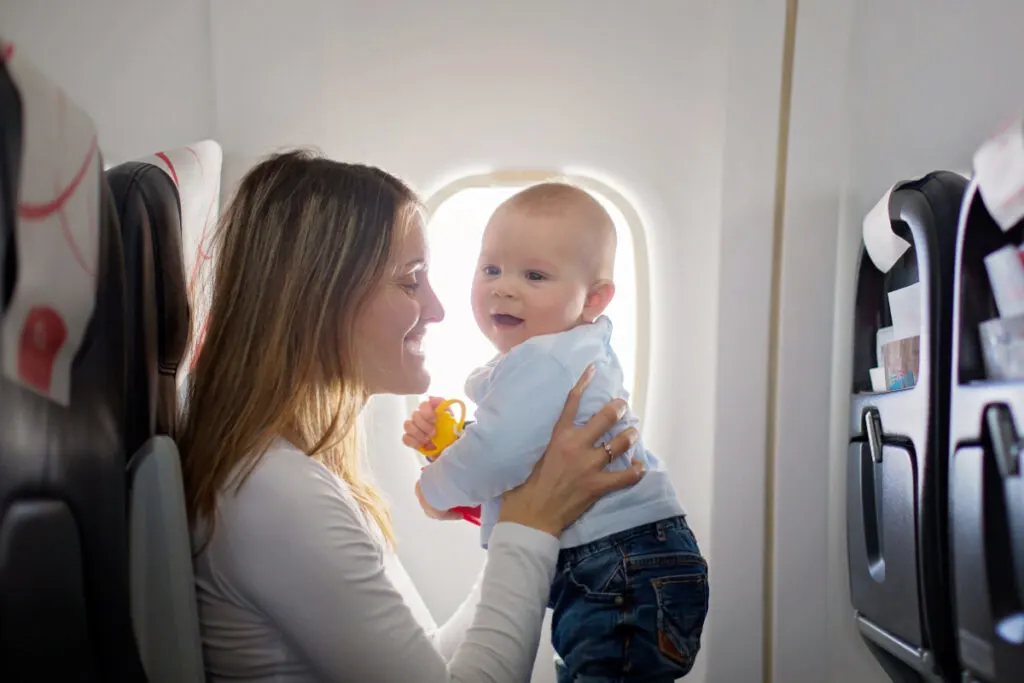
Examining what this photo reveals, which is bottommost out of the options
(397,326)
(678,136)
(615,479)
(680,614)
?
(680,614)

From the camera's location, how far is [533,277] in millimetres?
1332

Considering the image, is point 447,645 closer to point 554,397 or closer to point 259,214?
point 554,397

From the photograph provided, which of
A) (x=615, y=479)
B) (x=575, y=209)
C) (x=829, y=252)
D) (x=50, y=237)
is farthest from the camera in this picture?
(x=829, y=252)

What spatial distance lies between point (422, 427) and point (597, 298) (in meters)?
0.37

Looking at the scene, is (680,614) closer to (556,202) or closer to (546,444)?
(546,444)

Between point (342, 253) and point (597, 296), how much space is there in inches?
18.3

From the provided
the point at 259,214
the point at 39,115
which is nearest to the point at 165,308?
the point at 259,214

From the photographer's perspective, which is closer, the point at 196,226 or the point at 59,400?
the point at 59,400

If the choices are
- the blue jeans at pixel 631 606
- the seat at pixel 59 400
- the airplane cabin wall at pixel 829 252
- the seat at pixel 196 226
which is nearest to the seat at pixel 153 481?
the seat at pixel 59 400

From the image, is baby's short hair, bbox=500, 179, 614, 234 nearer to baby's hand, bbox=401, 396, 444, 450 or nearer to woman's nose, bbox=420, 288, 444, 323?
woman's nose, bbox=420, 288, 444, 323

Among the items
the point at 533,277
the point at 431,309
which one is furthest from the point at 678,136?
the point at 431,309

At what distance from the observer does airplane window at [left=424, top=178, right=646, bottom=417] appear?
61.8 inches

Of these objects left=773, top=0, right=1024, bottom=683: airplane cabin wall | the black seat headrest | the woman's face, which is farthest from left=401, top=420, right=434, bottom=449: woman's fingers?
left=773, top=0, right=1024, bottom=683: airplane cabin wall

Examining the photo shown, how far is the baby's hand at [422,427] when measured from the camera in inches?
54.2
